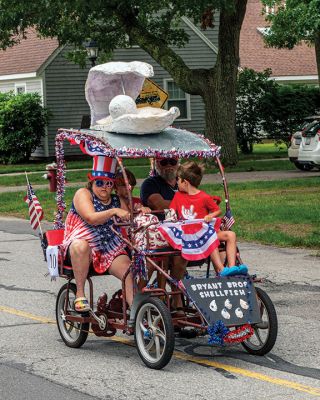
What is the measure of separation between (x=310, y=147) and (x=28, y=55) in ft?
52.1

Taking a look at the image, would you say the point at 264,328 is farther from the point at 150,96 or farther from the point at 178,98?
the point at 178,98

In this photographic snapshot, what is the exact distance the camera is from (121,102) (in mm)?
8258

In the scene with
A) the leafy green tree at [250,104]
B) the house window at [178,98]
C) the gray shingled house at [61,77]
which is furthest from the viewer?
the house window at [178,98]

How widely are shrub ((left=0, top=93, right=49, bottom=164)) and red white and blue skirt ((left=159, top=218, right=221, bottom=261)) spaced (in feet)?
93.5

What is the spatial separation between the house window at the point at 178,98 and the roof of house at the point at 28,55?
4956 millimetres

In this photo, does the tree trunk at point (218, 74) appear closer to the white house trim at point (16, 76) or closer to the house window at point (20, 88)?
the white house trim at point (16, 76)

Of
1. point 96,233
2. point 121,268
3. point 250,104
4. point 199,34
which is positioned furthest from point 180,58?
point 121,268

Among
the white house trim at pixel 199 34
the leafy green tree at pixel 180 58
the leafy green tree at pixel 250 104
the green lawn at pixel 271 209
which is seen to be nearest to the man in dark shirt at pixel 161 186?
the green lawn at pixel 271 209

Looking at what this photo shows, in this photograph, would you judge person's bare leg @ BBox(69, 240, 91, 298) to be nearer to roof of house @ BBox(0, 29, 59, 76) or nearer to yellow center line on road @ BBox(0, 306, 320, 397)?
yellow center line on road @ BBox(0, 306, 320, 397)

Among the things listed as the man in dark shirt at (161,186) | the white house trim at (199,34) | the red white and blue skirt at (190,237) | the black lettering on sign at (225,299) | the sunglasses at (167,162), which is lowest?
the black lettering on sign at (225,299)

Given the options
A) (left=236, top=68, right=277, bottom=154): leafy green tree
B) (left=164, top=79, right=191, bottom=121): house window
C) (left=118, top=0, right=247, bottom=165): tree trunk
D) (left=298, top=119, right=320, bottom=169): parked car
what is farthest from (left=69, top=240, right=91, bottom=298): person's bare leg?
(left=164, top=79, right=191, bottom=121): house window

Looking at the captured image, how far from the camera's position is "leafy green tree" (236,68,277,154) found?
37.7 m

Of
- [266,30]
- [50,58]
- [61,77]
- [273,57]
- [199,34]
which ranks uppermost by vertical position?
[266,30]

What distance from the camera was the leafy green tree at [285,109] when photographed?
125 ft
